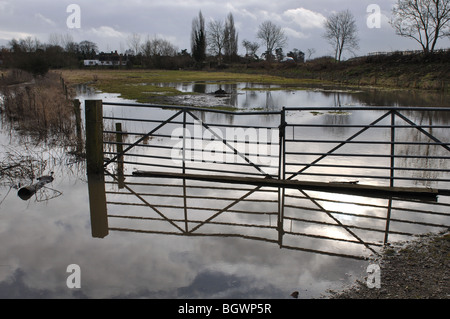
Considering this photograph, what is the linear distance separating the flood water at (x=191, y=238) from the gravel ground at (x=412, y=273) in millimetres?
241

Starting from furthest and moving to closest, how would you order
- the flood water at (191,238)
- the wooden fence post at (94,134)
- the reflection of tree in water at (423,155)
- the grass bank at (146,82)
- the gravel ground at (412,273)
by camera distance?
the grass bank at (146,82), the reflection of tree in water at (423,155), the wooden fence post at (94,134), the flood water at (191,238), the gravel ground at (412,273)

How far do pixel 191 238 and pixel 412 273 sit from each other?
2945 millimetres

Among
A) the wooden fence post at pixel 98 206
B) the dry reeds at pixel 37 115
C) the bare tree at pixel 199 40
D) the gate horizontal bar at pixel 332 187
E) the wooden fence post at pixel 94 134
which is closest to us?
the wooden fence post at pixel 98 206

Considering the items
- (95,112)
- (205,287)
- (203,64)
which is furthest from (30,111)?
(203,64)

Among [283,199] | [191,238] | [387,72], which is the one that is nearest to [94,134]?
[191,238]

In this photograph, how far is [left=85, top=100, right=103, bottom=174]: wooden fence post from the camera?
837 cm

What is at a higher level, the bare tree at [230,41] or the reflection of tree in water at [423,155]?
the bare tree at [230,41]

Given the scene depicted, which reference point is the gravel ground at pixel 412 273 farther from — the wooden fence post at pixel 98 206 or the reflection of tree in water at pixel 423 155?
the wooden fence post at pixel 98 206

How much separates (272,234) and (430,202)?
3.28 meters

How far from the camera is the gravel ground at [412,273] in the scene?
420cm

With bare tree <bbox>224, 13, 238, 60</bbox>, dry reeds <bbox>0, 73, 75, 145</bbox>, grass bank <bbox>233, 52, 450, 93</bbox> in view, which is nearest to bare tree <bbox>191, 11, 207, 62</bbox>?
bare tree <bbox>224, 13, 238, 60</bbox>

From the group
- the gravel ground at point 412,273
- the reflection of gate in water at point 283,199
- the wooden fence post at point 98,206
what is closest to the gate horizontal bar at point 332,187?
the reflection of gate in water at point 283,199

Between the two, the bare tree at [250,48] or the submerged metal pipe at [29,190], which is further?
the bare tree at [250,48]

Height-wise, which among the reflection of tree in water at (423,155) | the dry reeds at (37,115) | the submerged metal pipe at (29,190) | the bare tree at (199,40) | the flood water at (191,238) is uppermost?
the bare tree at (199,40)
